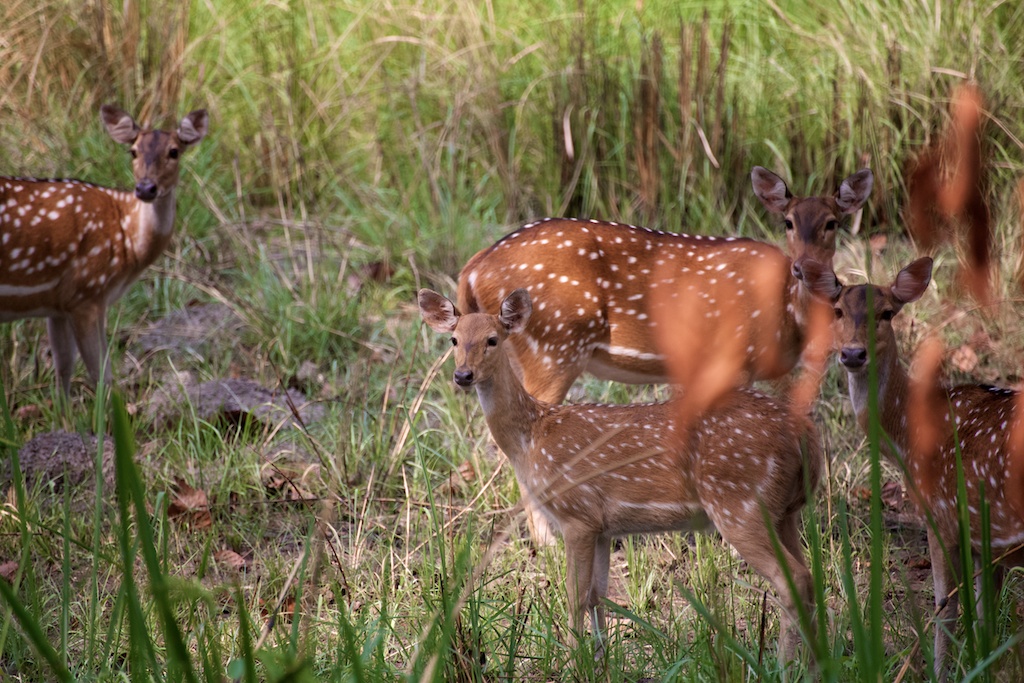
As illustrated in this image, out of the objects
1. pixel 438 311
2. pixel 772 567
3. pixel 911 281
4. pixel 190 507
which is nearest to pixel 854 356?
pixel 911 281

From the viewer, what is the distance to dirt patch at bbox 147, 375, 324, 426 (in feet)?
18.1

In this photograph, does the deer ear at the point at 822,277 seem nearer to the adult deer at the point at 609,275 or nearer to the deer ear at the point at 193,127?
the adult deer at the point at 609,275

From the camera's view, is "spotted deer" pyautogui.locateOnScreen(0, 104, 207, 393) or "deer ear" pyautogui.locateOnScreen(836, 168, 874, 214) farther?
"spotted deer" pyautogui.locateOnScreen(0, 104, 207, 393)

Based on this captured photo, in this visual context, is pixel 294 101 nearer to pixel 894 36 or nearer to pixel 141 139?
pixel 141 139

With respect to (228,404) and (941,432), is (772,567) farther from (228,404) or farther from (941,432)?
(228,404)

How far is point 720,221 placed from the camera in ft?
24.0

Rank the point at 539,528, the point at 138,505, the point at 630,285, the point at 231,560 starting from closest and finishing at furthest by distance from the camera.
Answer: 1. the point at 138,505
2. the point at 231,560
3. the point at 539,528
4. the point at 630,285

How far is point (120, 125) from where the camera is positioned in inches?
261

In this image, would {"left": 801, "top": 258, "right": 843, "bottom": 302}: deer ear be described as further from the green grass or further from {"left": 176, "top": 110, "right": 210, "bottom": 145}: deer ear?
{"left": 176, "top": 110, "right": 210, "bottom": 145}: deer ear

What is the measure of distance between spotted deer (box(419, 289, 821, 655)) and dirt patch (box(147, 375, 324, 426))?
1482 mm

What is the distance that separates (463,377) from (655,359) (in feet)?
4.86

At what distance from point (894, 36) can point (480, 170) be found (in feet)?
9.33

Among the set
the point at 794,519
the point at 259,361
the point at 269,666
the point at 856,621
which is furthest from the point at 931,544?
the point at 259,361

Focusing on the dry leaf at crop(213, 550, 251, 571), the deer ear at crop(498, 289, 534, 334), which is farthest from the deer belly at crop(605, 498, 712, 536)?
the dry leaf at crop(213, 550, 251, 571)
